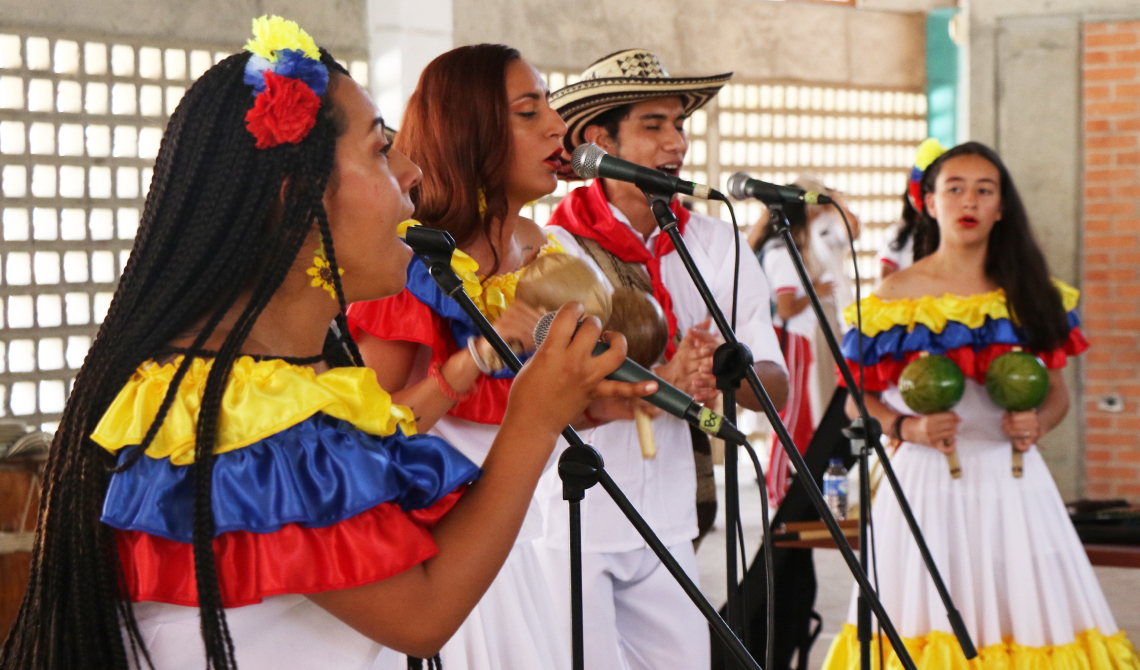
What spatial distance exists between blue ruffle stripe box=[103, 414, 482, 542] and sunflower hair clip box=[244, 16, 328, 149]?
1.19 ft

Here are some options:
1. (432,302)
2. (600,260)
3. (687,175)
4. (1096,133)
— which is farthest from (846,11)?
(432,302)

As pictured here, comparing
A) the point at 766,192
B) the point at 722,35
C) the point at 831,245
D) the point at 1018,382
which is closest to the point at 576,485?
the point at 766,192

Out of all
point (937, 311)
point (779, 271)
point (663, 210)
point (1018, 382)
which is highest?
point (779, 271)

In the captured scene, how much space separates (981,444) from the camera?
11.2ft

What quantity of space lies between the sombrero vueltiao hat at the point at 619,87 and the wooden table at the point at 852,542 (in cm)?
167

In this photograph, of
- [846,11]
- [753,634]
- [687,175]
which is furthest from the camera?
[846,11]

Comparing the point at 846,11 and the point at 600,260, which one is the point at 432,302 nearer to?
the point at 600,260

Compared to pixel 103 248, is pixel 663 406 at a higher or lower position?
lower

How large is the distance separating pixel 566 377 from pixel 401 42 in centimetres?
520

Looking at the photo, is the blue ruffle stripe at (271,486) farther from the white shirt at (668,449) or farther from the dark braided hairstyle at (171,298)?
the white shirt at (668,449)

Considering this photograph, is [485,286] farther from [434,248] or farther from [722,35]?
[722,35]

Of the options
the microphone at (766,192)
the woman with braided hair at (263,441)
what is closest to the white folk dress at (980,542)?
the microphone at (766,192)

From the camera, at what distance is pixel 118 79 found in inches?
221

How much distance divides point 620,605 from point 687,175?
5.72 meters
